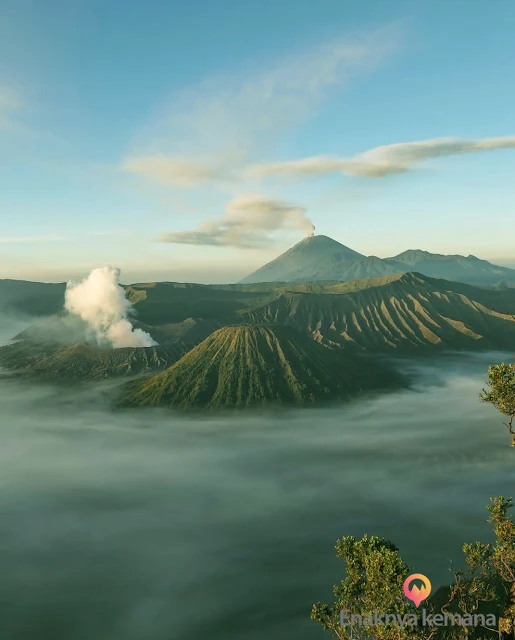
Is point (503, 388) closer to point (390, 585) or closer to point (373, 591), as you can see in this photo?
point (390, 585)

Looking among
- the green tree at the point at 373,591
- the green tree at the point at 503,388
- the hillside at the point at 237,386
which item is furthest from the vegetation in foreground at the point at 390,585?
the hillside at the point at 237,386

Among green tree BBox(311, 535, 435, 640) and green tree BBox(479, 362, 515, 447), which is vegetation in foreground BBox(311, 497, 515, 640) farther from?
green tree BBox(479, 362, 515, 447)

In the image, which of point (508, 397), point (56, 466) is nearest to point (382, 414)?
point (56, 466)

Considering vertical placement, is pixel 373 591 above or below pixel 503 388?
below

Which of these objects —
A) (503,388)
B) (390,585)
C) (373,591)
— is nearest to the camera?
(390,585)

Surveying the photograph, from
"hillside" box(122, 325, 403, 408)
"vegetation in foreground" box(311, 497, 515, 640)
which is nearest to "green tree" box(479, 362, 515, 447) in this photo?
"vegetation in foreground" box(311, 497, 515, 640)

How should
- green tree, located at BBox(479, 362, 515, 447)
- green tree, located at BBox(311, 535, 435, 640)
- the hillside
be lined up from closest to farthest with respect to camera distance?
green tree, located at BBox(311, 535, 435, 640), green tree, located at BBox(479, 362, 515, 447), the hillside

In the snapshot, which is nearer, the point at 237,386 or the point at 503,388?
the point at 503,388

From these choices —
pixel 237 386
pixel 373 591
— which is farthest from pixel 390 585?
pixel 237 386

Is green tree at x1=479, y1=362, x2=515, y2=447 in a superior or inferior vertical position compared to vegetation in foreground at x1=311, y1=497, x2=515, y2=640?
superior

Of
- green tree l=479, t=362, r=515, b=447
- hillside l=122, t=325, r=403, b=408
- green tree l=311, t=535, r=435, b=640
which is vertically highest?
green tree l=479, t=362, r=515, b=447

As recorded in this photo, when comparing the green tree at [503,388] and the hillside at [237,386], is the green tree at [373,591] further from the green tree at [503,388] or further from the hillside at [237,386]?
the hillside at [237,386]
